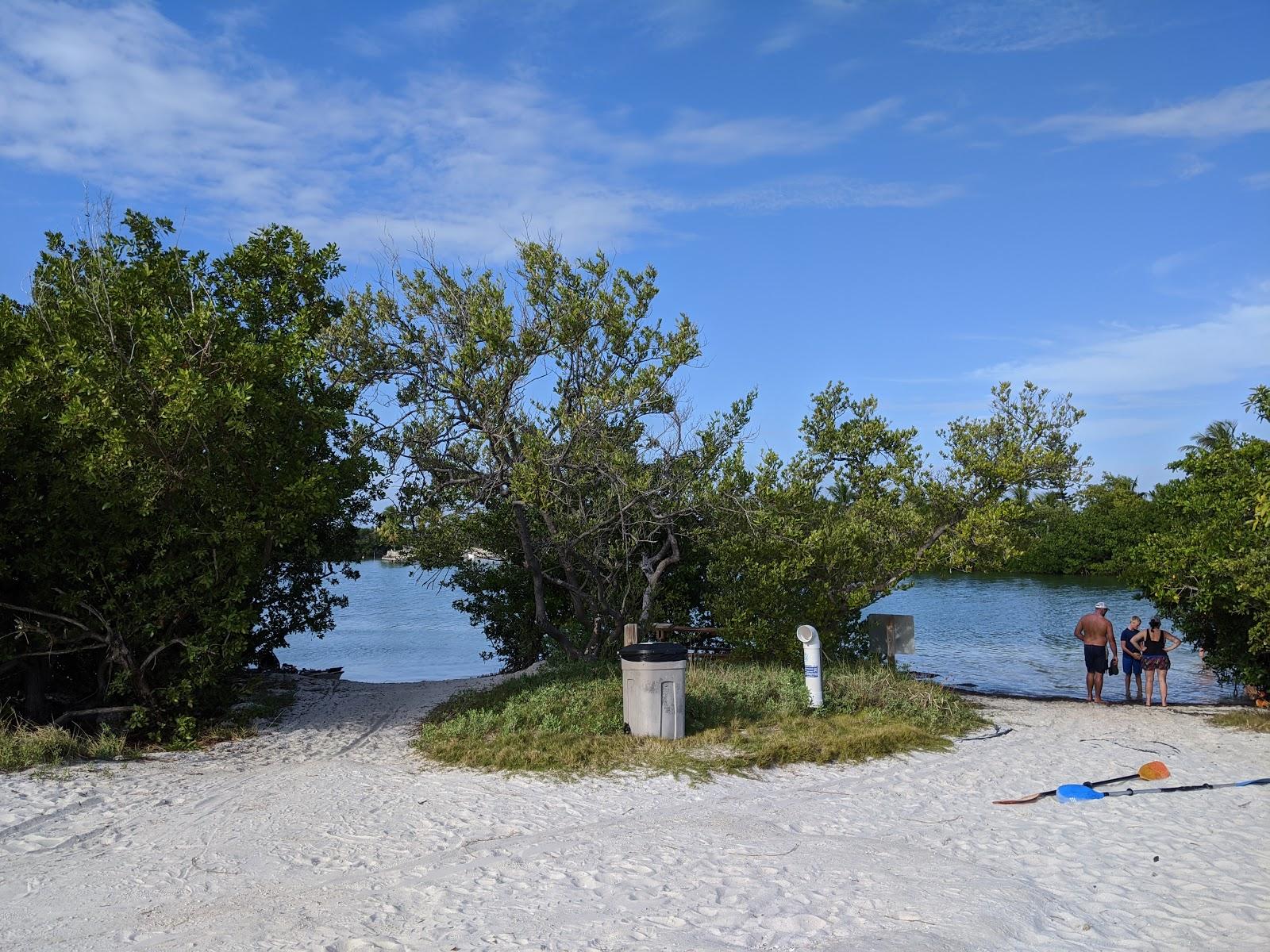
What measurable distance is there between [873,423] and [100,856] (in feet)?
39.0

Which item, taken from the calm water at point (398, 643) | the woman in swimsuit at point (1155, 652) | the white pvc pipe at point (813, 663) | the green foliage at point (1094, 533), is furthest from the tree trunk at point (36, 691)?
the green foliage at point (1094, 533)

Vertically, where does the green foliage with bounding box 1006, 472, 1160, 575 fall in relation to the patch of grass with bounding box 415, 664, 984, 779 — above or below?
above

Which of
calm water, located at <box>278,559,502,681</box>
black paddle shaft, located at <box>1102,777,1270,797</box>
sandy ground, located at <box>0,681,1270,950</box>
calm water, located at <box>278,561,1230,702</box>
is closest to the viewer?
sandy ground, located at <box>0,681,1270,950</box>

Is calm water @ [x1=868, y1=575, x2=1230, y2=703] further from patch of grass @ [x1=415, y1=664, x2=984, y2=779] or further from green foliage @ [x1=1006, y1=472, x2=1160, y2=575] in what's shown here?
patch of grass @ [x1=415, y1=664, x2=984, y2=779]

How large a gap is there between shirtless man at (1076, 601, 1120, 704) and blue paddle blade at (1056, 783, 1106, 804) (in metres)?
7.90

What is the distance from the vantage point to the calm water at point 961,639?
21641 millimetres

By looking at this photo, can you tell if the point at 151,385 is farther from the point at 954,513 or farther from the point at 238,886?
the point at 954,513

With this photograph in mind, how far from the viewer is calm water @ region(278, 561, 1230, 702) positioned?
2164 cm

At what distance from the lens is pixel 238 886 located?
608cm

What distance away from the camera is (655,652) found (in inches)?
405

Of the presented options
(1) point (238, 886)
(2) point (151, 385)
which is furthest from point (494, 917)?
(2) point (151, 385)

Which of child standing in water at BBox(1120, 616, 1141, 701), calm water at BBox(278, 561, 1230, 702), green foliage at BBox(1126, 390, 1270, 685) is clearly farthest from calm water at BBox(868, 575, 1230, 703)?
green foliage at BBox(1126, 390, 1270, 685)

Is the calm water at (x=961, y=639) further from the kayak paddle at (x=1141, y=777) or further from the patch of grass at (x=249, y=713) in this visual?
the kayak paddle at (x=1141, y=777)

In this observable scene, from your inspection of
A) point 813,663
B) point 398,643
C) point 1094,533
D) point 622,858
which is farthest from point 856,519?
point 1094,533
